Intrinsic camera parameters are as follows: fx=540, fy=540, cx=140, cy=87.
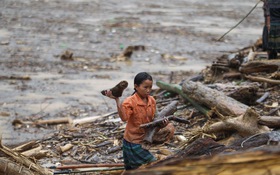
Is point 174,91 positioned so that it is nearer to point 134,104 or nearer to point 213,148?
point 134,104

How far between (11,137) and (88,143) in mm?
2112

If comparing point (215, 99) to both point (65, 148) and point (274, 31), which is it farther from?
point (274, 31)

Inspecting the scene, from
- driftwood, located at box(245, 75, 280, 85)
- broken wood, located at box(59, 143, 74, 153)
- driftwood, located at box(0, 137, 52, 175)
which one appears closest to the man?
driftwood, located at box(245, 75, 280, 85)

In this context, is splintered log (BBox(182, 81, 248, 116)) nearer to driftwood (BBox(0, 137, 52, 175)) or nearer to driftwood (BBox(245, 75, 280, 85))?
driftwood (BBox(245, 75, 280, 85))

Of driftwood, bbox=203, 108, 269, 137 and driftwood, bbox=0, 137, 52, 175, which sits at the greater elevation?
driftwood, bbox=0, 137, 52, 175

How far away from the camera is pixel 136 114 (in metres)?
4.54

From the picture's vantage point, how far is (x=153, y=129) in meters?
4.48

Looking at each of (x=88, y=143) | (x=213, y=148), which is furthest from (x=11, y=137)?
(x=213, y=148)

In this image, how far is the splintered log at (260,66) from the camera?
8.55 m

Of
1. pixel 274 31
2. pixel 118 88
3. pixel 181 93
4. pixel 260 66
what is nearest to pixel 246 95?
pixel 181 93

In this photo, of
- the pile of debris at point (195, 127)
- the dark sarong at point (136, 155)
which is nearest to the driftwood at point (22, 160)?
the pile of debris at point (195, 127)

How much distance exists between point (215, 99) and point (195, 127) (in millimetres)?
454

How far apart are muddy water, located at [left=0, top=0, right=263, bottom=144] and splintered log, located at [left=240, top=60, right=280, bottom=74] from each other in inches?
114

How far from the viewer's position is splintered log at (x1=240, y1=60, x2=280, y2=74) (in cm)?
855
